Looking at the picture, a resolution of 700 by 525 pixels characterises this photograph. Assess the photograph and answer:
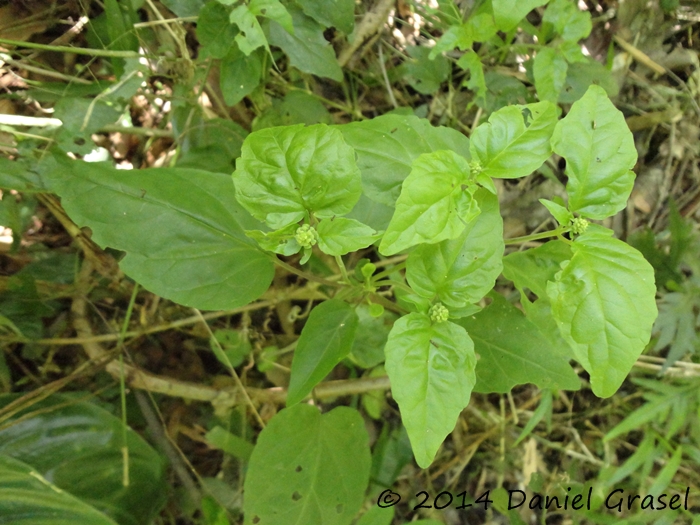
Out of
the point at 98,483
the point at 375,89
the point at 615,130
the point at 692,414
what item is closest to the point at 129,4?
the point at 375,89

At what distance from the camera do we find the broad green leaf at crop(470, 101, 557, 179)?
0.83 metres

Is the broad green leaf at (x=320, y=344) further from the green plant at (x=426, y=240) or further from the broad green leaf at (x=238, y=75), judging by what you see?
the broad green leaf at (x=238, y=75)

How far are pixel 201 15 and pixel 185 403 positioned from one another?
1.14m

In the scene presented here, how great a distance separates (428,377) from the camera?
2.56 ft

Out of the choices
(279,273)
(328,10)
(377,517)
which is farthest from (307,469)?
(328,10)

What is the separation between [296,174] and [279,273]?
763 millimetres

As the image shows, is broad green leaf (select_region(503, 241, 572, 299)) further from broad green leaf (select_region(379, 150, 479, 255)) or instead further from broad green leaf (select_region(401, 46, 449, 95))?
broad green leaf (select_region(401, 46, 449, 95))

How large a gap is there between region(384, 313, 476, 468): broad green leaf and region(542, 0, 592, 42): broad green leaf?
3.14ft

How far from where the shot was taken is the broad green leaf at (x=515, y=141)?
833 millimetres

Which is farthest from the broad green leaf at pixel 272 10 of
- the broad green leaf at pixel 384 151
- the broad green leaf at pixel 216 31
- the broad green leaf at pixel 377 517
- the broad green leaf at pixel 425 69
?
the broad green leaf at pixel 377 517

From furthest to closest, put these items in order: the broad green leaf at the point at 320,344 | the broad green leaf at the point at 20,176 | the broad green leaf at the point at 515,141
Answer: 1. the broad green leaf at the point at 20,176
2. the broad green leaf at the point at 320,344
3. the broad green leaf at the point at 515,141

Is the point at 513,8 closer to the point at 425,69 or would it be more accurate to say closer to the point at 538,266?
the point at 425,69

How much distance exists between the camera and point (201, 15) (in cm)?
109

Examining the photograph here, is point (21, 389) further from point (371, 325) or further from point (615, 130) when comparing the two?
point (615, 130)
